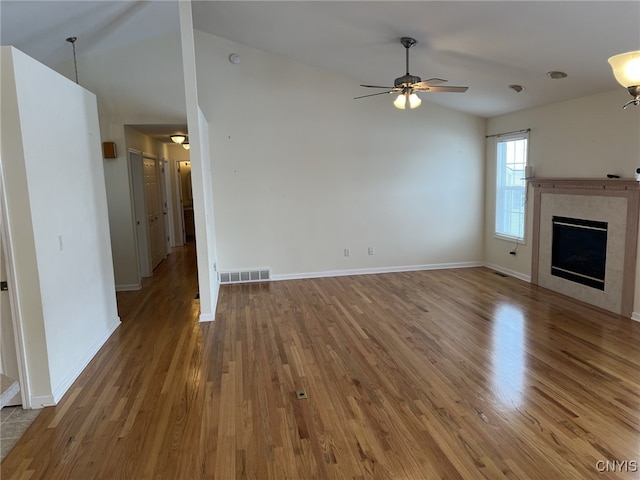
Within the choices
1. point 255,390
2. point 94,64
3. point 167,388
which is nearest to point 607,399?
point 255,390

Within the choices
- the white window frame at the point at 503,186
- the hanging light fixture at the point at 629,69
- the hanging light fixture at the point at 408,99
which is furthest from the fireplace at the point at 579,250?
the hanging light fixture at the point at 629,69

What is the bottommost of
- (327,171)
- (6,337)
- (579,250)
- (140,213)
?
(6,337)

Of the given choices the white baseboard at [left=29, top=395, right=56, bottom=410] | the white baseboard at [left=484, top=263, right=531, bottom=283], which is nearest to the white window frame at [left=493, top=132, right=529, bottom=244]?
the white baseboard at [left=484, top=263, right=531, bottom=283]

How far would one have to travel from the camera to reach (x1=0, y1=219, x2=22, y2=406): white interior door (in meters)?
2.73

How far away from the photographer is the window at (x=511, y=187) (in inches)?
236

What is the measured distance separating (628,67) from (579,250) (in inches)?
134

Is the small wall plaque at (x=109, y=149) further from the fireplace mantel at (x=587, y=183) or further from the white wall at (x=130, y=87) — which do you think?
the fireplace mantel at (x=587, y=183)

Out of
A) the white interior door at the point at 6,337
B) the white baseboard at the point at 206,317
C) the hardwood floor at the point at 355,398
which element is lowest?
the hardwood floor at the point at 355,398

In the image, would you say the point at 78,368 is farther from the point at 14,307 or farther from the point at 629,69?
the point at 629,69

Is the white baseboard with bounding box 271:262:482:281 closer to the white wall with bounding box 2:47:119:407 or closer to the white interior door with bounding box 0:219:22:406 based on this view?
the white wall with bounding box 2:47:119:407

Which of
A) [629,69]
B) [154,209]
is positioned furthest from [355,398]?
[154,209]

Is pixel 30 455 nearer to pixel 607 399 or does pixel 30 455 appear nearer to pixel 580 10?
pixel 607 399

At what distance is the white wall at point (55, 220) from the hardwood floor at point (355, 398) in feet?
0.96

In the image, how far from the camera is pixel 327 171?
249 inches
